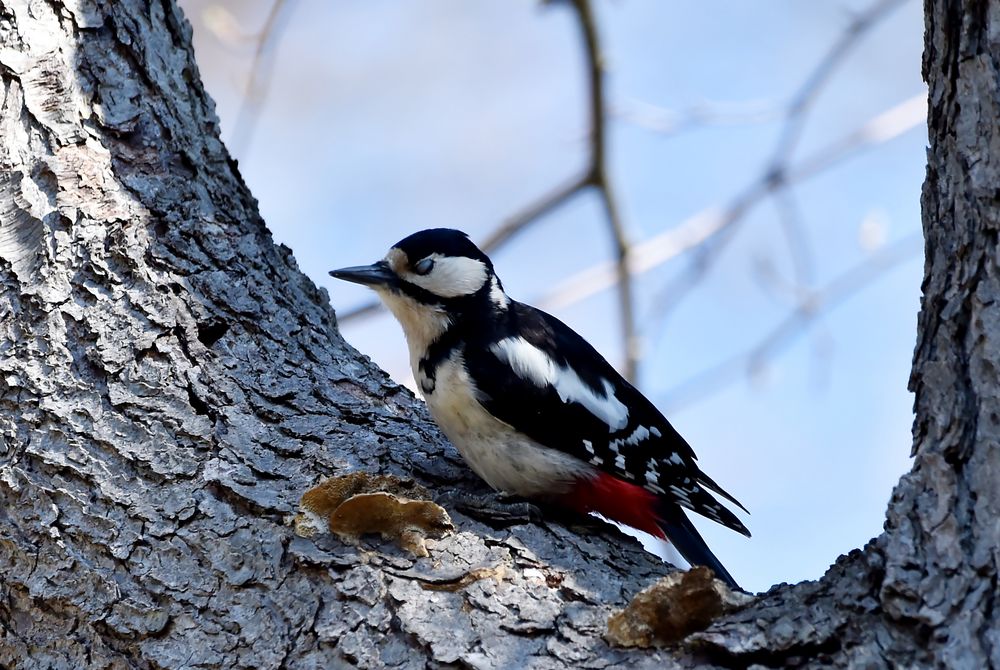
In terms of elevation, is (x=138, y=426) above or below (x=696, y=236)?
below

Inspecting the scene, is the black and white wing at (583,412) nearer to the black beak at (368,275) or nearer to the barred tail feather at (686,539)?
the barred tail feather at (686,539)

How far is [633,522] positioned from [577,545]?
28.7 inches

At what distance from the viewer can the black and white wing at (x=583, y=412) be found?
131 inches

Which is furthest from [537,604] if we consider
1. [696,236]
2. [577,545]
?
[696,236]

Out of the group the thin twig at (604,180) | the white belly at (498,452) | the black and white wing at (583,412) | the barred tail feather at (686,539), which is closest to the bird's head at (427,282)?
the black and white wing at (583,412)

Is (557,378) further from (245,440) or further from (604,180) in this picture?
(604,180)

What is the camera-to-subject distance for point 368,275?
11.8ft

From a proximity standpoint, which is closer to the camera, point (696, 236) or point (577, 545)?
point (577, 545)

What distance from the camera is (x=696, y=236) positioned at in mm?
5320

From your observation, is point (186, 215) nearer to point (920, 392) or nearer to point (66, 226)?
point (66, 226)

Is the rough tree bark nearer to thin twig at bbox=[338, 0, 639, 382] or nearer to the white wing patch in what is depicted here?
the white wing patch

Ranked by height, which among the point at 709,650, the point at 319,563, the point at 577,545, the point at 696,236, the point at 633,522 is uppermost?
the point at 696,236

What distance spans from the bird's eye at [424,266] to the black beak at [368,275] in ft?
0.25

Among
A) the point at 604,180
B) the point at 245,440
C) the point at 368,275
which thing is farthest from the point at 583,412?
the point at 604,180
